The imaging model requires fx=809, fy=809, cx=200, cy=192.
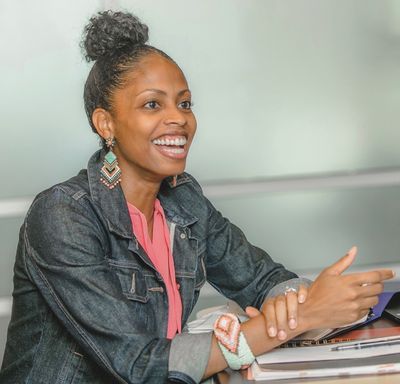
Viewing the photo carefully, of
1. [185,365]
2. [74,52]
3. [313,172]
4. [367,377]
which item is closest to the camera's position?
[367,377]

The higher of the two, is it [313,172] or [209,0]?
[209,0]

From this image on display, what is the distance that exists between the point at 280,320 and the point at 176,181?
617 millimetres

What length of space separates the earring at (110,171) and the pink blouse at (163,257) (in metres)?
0.08

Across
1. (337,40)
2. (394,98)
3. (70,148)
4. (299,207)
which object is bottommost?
(299,207)

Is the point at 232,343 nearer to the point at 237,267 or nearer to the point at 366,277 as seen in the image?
the point at 366,277

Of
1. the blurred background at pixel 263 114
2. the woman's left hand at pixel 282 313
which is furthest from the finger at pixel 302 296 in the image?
the blurred background at pixel 263 114

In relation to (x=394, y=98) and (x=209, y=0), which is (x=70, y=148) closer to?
(x=209, y=0)

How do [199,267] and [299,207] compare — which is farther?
[299,207]

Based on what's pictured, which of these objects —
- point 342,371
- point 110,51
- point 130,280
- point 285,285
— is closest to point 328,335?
point 342,371

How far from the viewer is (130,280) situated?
66.3 inches

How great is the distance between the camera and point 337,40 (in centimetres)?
277

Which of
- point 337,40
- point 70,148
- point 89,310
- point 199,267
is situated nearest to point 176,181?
point 199,267

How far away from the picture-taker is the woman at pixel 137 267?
148cm

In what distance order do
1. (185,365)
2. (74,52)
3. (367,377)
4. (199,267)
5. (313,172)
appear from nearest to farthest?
(367,377), (185,365), (199,267), (74,52), (313,172)
